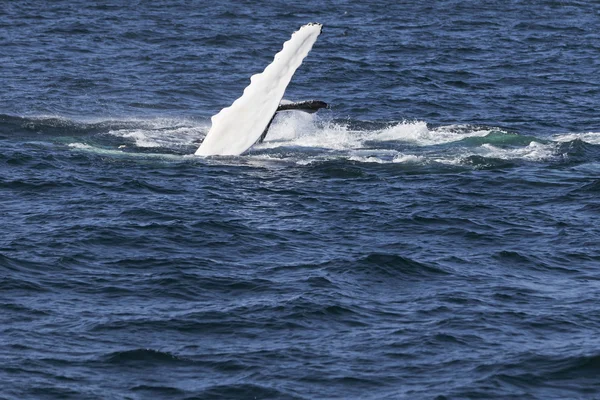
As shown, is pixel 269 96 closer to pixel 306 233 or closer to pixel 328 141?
pixel 328 141

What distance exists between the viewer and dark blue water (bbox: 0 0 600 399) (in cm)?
2475

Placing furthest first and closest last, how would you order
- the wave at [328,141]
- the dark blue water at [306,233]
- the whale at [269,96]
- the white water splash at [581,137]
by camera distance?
the white water splash at [581,137] → the wave at [328,141] → the whale at [269,96] → the dark blue water at [306,233]

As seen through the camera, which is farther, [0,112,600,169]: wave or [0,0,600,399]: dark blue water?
[0,112,600,169]: wave

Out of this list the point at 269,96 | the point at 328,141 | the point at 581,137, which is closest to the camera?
the point at 269,96

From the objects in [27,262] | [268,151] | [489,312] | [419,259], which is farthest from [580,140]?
[27,262]

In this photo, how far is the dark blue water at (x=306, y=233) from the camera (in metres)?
24.8

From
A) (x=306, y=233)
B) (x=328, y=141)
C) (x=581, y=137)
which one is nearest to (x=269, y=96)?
(x=328, y=141)

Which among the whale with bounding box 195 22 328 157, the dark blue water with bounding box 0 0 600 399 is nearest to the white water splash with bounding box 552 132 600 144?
the dark blue water with bounding box 0 0 600 399

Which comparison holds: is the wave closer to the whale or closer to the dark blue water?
the dark blue water

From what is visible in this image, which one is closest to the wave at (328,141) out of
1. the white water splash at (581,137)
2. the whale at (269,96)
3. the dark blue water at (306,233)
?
the white water splash at (581,137)

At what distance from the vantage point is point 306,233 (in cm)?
3325

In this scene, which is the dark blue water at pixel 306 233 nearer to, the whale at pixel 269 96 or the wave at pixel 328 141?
the wave at pixel 328 141

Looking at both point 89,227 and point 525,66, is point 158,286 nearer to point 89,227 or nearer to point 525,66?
point 89,227

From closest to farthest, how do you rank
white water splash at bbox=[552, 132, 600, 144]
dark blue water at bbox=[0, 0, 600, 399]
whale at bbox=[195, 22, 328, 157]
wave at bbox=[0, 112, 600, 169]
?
dark blue water at bbox=[0, 0, 600, 399]
whale at bbox=[195, 22, 328, 157]
wave at bbox=[0, 112, 600, 169]
white water splash at bbox=[552, 132, 600, 144]
